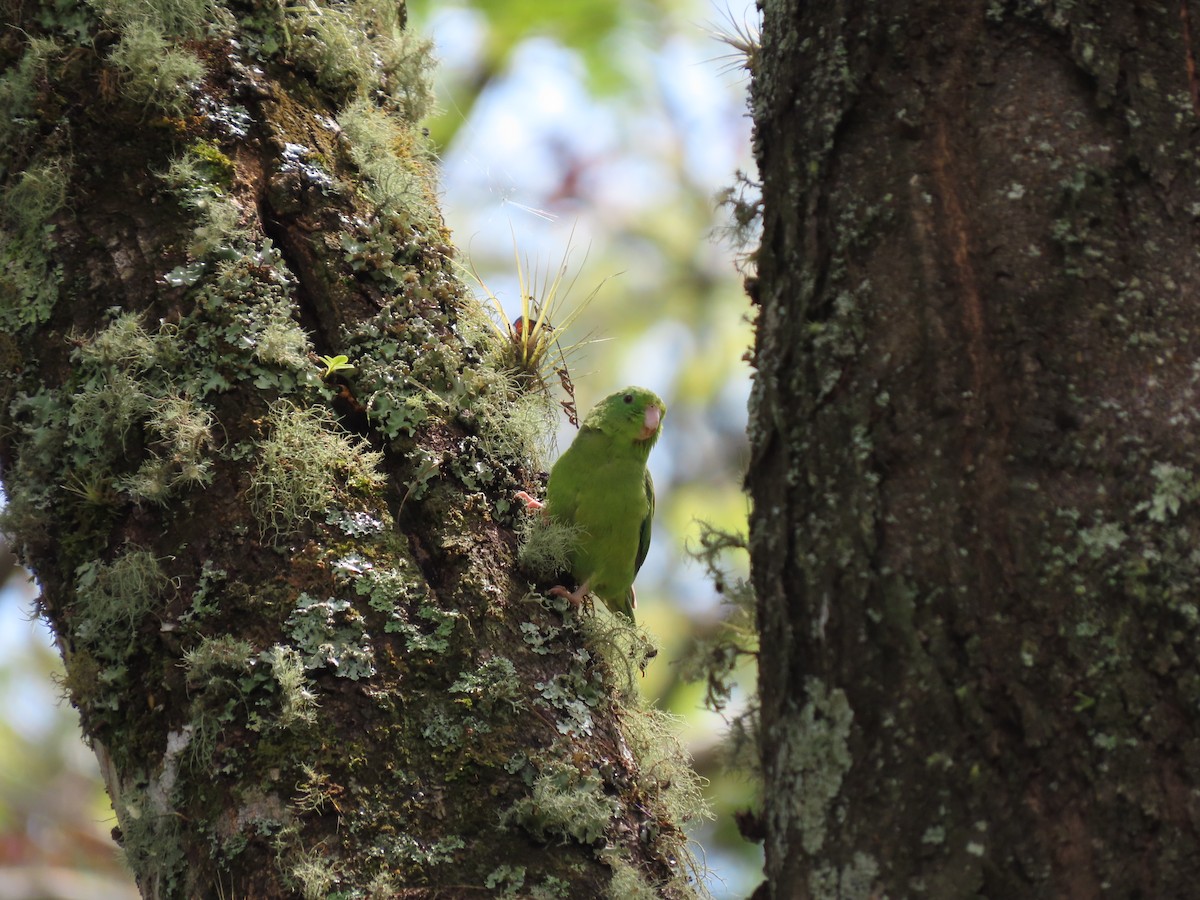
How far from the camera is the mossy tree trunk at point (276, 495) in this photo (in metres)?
1.98

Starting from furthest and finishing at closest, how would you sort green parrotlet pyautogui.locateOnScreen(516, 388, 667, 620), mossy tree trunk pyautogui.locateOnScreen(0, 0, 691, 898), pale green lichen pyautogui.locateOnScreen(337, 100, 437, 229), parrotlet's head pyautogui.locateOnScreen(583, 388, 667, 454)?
parrotlet's head pyautogui.locateOnScreen(583, 388, 667, 454), green parrotlet pyautogui.locateOnScreen(516, 388, 667, 620), pale green lichen pyautogui.locateOnScreen(337, 100, 437, 229), mossy tree trunk pyautogui.locateOnScreen(0, 0, 691, 898)

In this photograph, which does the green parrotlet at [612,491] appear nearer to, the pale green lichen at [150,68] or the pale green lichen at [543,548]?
the pale green lichen at [543,548]

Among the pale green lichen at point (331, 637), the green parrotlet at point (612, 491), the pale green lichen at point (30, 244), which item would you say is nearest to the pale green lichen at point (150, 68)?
the pale green lichen at point (30, 244)

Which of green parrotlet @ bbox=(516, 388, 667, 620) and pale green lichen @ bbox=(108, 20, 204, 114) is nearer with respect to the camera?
pale green lichen @ bbox=(108, 20, 204, 114)

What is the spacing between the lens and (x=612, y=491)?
3.58 m

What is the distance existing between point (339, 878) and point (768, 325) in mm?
1229

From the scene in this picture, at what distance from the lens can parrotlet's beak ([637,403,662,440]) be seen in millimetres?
3768

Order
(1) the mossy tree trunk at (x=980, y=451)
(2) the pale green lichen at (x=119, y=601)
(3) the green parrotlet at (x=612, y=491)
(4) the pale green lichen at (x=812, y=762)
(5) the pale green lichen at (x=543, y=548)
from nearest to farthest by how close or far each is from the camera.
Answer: (1) the mossy tree trunk at (x=980, y=451) → (4) the pale green lichen at (x=812, y=762) → (2) the pale green lichen at (x=119, y=601) → (5) the pale green lichen at (x=543, y=548) → (3) the green parrotlet at (x=612, y=491)

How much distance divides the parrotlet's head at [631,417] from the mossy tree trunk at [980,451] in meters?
2.05

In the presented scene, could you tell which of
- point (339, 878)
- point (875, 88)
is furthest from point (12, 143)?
point (875, 88)

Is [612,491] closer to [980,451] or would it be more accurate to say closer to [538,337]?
[538,337]

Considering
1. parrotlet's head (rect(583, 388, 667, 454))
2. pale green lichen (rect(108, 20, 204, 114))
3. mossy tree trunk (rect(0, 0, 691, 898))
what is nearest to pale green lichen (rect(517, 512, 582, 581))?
mossy tree trunk (rect(0, 0, 691, 898))

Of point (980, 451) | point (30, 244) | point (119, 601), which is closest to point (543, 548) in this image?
point (119, 601)

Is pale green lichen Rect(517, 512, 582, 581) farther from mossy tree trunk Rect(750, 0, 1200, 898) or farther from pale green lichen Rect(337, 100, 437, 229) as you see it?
mossy tree trunk Rect(750, 0, 1200, 898)
